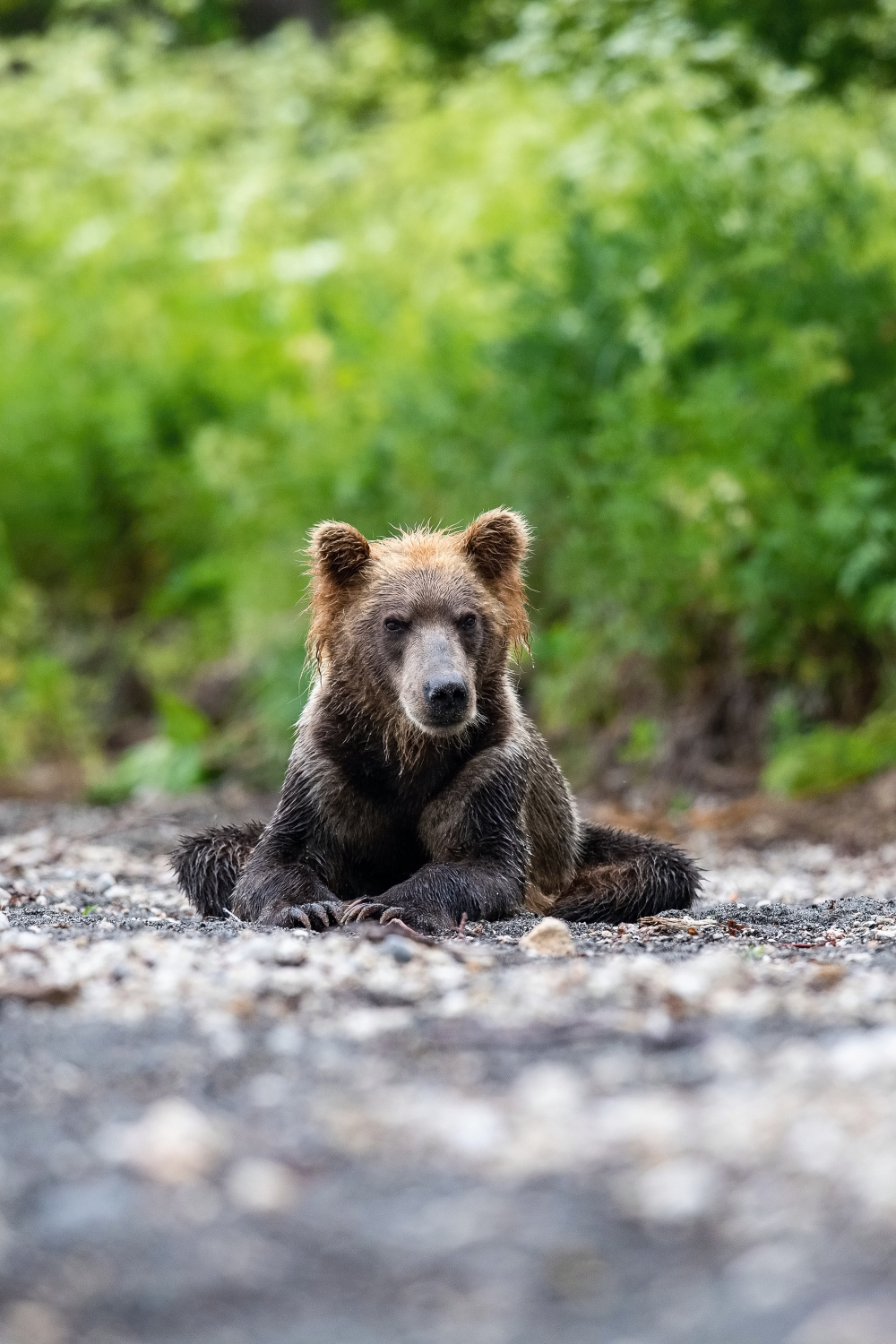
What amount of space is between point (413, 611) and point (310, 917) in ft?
3.99

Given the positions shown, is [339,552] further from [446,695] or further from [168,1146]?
[168,1146]

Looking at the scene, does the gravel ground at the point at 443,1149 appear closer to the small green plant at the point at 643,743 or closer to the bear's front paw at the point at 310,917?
the bear's front paw at the point at 310,917

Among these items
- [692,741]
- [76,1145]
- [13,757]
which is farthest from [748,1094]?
[13,757]

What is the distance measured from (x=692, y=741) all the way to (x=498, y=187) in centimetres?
566

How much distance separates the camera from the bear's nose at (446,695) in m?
5.38

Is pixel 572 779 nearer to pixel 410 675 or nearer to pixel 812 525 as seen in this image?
pixel 812 525

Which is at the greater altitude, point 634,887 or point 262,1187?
point 262,1187

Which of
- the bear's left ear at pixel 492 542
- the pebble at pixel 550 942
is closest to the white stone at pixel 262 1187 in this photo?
the pebble at pixel 550 942

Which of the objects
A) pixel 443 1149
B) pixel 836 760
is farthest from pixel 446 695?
pixel 836 760

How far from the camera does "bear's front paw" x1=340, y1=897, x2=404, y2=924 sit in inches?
199

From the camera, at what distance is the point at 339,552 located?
5977mm

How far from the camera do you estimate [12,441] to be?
1391cm

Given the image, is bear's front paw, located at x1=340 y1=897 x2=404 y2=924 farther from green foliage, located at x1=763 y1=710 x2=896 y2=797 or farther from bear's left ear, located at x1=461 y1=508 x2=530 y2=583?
green foliage, located at x1=763 y1=710 x2=896 y2=797

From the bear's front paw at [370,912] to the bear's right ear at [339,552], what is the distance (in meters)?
1.36
